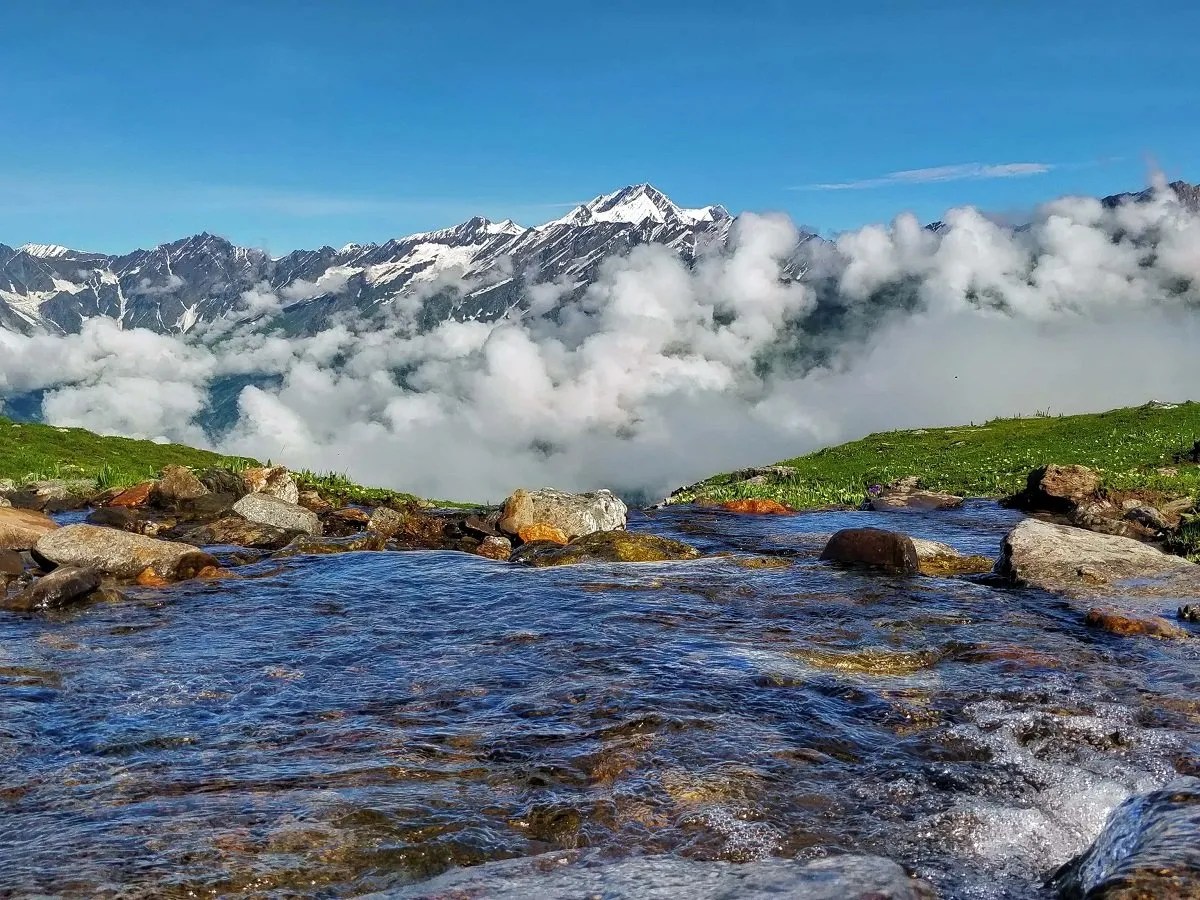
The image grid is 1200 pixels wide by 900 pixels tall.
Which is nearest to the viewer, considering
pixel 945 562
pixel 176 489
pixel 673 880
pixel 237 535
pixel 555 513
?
pixel 673 880

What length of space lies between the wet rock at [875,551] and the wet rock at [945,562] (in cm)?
45

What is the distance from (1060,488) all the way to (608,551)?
26.6m

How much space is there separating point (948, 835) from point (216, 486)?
3714 cm

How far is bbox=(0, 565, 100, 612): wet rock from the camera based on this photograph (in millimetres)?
19000

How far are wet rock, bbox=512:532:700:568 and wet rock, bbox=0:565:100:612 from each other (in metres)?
11.8

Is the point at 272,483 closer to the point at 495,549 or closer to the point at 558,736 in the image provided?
the point at 495,549

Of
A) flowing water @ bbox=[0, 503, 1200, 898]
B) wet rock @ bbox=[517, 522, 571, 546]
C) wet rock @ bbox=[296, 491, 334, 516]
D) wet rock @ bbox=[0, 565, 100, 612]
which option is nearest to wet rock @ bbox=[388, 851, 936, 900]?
flowing water @ bbox=[0, 503, 1200, 898]

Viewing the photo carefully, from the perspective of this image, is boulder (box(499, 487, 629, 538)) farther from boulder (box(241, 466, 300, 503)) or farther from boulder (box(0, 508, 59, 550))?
boulder (box(0, 508, 59, 550))

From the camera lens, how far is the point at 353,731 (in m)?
11.8

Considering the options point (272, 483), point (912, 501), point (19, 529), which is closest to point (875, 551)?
point (19, 529)

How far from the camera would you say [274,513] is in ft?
108

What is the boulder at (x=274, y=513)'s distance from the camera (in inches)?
1280

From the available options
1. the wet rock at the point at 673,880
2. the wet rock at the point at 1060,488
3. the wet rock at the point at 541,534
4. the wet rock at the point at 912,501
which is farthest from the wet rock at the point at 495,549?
the wet rock at the point at 1060,488

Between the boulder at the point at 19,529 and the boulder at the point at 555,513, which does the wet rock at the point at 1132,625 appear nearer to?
the boulder at the point at 555,513
